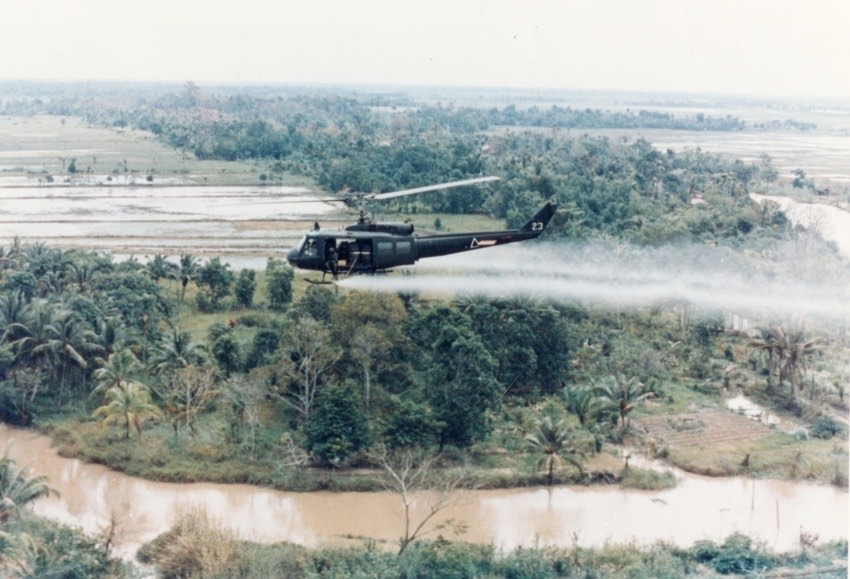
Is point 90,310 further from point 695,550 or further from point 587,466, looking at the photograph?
point 695,550

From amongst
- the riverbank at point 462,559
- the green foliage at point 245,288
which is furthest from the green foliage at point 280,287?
the riverbank at point 462,559

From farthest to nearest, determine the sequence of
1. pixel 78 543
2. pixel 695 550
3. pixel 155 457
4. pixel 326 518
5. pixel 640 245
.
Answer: pixel 640 245
pixel 155 457
pixel 326 518
pixel 695 550
pixel 78 543

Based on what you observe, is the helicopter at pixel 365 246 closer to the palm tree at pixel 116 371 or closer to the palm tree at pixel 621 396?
the palm tree at pixel 621 396

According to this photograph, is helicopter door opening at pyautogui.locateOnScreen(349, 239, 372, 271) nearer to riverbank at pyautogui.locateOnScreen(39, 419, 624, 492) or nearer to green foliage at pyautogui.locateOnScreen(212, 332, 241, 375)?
riverbank at pyautogui.locateOnScreen(39, 419, 624, 492)

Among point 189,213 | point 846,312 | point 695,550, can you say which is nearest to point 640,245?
point 846,312

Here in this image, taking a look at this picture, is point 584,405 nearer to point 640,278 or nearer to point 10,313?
point 640,278

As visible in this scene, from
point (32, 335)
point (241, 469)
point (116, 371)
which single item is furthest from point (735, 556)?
point (32, 335)
